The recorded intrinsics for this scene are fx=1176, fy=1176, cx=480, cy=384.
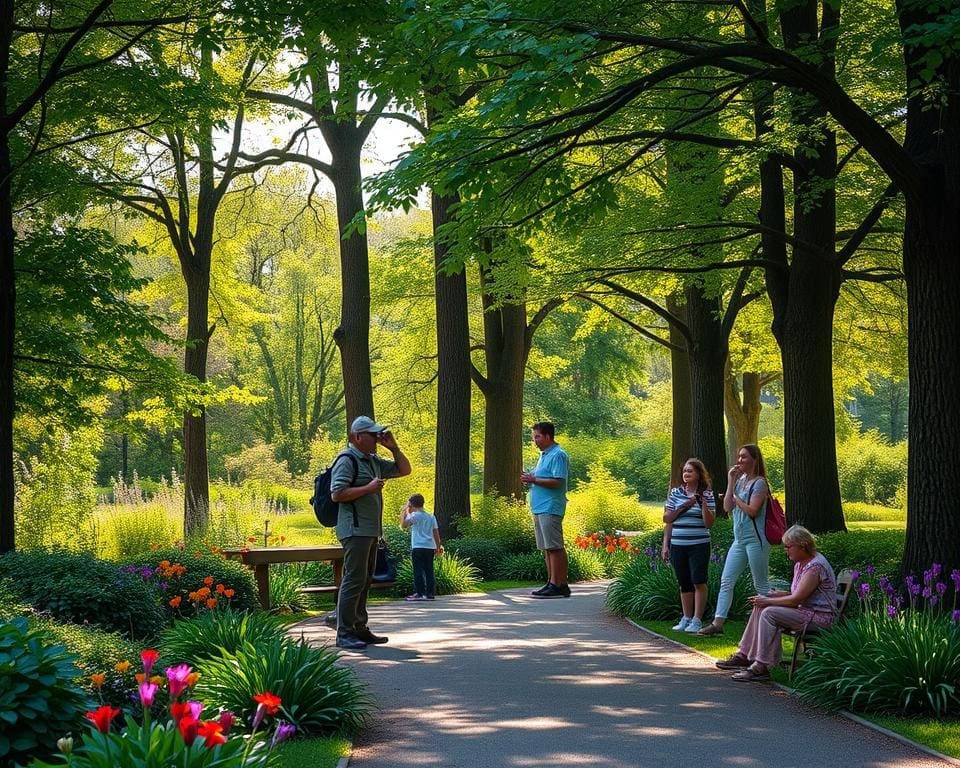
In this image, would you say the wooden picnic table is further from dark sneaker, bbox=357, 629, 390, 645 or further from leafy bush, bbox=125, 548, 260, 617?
dark sneaker, bbox=357, 629, 390, 645

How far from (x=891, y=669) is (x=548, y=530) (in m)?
7.52

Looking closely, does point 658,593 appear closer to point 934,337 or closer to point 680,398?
point 934,337

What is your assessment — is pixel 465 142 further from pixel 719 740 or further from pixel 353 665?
pixel 719 740

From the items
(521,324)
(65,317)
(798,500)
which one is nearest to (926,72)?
(798,500)

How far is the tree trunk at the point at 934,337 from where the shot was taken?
10.6 m

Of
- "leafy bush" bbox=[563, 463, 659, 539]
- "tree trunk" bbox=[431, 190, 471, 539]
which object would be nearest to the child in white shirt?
"tree trunk" bbox=[431, 190, 471, 539]

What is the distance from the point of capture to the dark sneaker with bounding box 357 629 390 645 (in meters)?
11.1

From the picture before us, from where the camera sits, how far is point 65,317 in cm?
1506

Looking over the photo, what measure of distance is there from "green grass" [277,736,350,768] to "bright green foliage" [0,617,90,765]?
4.30ft

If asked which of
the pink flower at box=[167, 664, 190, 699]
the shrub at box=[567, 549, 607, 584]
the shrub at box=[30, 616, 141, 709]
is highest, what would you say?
the pink flower at box=[167, 664, 190, 699]

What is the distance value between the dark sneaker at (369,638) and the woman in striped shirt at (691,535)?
3.09 metres

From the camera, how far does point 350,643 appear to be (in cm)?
1093

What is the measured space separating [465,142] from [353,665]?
4656 mm

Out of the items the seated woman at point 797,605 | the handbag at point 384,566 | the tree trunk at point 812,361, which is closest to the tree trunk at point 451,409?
the handbag at point 384,566
